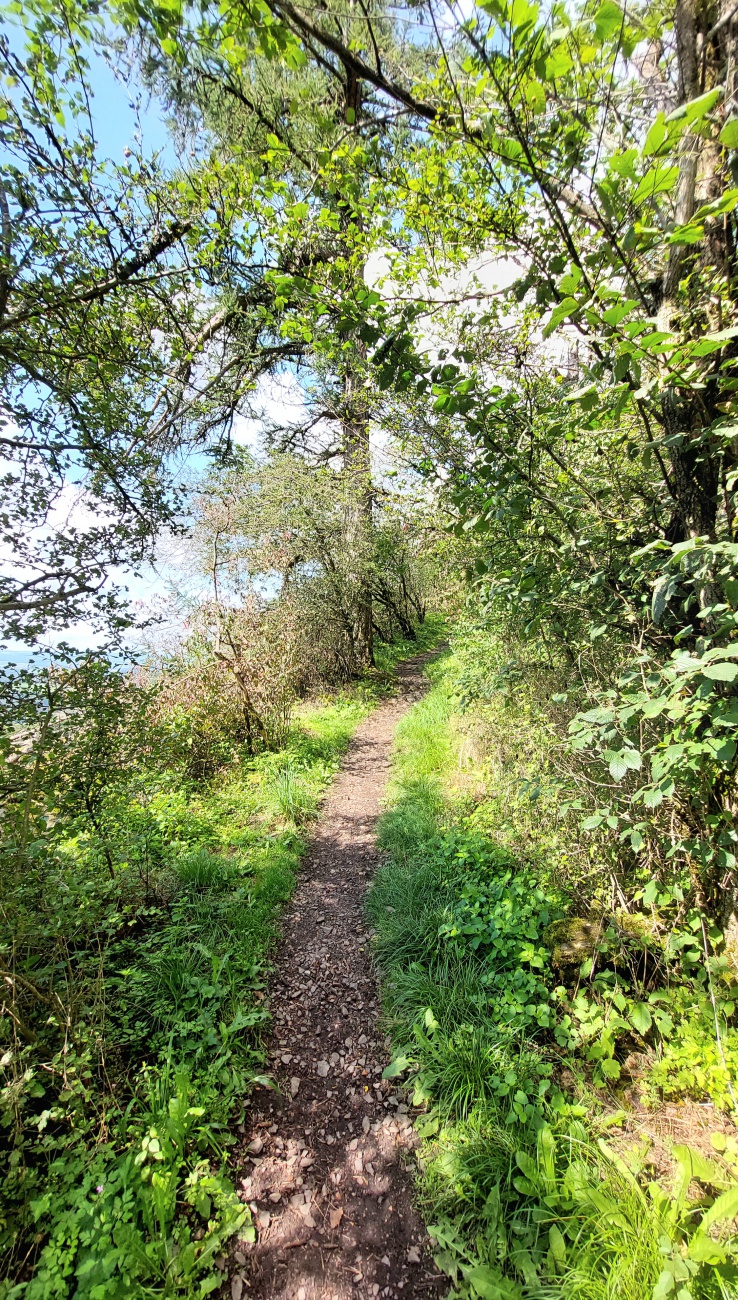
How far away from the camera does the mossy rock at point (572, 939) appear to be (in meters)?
2.78

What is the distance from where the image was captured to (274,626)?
7.64 metres

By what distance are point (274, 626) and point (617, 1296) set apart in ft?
23.1

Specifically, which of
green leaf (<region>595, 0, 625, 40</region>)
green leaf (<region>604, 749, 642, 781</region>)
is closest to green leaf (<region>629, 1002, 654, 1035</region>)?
green leaf (<region>604, 749, 642, 781</region>)

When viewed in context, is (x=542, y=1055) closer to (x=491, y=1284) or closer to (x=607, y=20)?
(x=491, y=1284)

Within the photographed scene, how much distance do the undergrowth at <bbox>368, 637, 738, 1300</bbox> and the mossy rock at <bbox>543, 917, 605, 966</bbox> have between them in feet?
0.03

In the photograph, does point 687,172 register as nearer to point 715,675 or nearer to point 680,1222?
point 715,675

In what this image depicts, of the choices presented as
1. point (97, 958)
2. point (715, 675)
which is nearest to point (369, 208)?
point (715, 675)

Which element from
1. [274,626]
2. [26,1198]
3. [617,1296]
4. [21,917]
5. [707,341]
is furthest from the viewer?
[274,626]

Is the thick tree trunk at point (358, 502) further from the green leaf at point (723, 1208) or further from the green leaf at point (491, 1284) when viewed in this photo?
the green leaf at point (491, 1284)

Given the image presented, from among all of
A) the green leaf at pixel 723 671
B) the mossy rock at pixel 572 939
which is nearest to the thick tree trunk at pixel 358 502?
the mossy rock at pixel 572 939

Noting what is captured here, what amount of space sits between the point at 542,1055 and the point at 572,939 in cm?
65

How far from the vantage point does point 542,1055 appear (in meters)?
2.47

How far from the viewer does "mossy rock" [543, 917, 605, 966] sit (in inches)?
110

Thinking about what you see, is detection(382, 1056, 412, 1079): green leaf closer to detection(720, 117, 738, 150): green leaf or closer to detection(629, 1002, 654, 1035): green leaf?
detection(629, 1002, 654, 1035): green leaf
